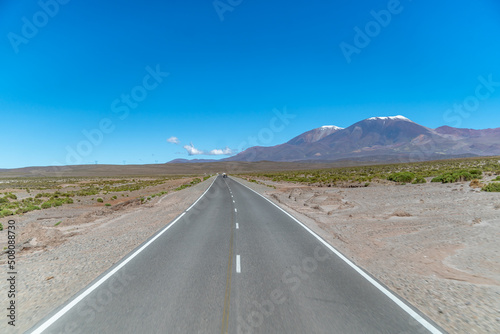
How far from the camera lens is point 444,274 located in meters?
7.25

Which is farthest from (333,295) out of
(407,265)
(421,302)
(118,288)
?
(118,288)

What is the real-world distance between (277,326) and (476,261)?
285 inches

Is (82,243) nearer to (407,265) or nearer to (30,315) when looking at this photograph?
(30,315)

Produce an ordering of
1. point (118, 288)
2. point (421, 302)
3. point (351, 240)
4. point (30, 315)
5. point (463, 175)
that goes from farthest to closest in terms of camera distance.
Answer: point (463, 175)
point (351, 240)
point (118, 288)
point (421, 302)
point (30, 315)

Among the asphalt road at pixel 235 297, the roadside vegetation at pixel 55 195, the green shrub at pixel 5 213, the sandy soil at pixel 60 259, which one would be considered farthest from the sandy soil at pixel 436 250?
the roadside vegetation at pixel 55 195

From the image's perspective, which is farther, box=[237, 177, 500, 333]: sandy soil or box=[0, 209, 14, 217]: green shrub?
box=[0, 209, 14, 217]: green shrub

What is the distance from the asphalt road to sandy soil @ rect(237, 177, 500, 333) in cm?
74

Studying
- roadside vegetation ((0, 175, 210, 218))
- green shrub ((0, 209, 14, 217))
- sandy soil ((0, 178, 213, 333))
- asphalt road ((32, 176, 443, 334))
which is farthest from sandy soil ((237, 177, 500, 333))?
roadside vegetation ((0, 175, 210, 218))

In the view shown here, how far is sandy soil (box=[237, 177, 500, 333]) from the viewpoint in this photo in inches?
213

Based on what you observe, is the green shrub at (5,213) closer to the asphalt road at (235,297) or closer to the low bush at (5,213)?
the low bush at (5,213)

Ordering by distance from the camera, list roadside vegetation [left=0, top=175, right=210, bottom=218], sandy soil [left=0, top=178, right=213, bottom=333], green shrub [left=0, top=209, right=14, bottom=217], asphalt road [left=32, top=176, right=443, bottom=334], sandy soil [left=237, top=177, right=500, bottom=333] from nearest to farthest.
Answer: asphalt road [left=32, top=176, right=443, bottom=334] → sandy soil [left=237, top=177, right=500, bottom=333] → sandy soil [left=0, top=178, right=213, bottom=333] → green shrub [left=0, top=209, right=14, bottom=217] → roadside vegetation [left=0, top=175, right=210, bottom=218]

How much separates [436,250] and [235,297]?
7706mm

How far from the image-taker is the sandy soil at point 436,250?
17.7 feet

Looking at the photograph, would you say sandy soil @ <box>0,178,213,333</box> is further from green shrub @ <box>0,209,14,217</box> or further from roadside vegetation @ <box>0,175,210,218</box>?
roadside vegetation @ <box>0,175,210,218</box>
